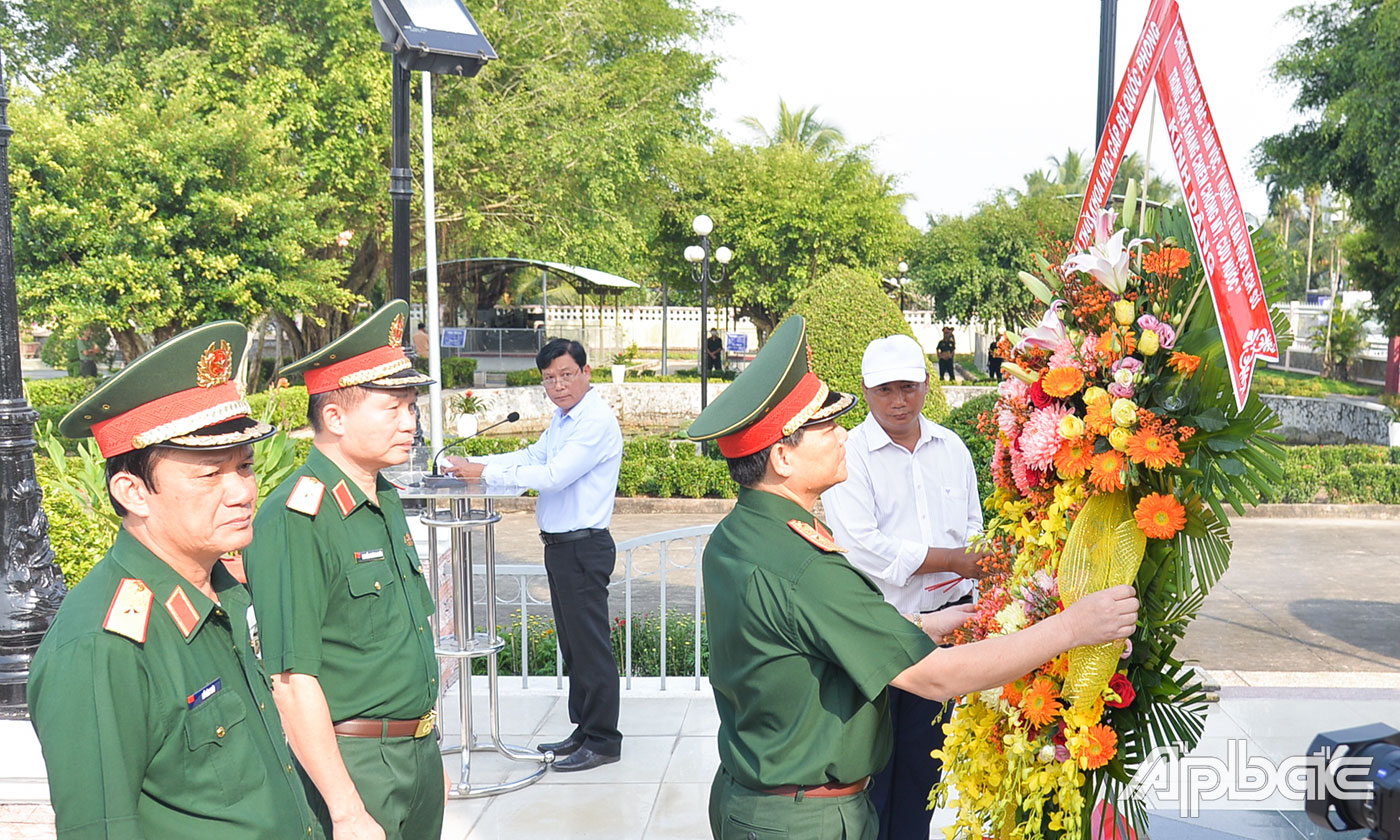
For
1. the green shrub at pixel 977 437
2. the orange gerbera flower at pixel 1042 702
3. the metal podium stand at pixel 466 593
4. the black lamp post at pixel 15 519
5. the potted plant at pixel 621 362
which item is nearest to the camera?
the orange gerbera flower at pixel 1042 702

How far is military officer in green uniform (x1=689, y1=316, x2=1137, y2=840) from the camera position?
7.51 feet

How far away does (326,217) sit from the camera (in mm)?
19156

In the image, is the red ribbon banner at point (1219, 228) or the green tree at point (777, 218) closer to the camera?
the red ribbon banner at point (1219, 228)

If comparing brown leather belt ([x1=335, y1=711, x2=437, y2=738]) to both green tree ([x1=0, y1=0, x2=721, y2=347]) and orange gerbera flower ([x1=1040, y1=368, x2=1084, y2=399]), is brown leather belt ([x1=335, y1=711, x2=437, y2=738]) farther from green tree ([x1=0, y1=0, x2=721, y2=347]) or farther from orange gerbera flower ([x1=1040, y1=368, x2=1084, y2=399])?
green tree ([x1=0, y1=0, x2=721, y2=347])

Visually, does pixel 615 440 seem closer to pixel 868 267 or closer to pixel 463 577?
pixel 463 577

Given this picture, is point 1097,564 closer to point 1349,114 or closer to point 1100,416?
point 1100,416

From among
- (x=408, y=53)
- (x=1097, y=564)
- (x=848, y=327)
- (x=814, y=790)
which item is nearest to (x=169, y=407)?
(x=814, y=790)

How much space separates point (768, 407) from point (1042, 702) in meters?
0.95

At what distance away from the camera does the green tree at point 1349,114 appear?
16.5 metres

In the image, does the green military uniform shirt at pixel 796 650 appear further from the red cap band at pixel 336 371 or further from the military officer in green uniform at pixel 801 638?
the red cap band at pixel 336 371

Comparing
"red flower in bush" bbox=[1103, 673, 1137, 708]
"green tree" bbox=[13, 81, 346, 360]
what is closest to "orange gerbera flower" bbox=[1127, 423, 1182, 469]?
"red flower in bush" bbox=[1103, 673, 1137, 708]

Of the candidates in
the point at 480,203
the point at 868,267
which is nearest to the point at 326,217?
the point at 480,203

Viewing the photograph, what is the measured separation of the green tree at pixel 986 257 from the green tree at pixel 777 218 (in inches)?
95.8

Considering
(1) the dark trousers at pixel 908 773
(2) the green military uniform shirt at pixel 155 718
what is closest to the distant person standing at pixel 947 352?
(1) the dark trousers at pixel 908 773
